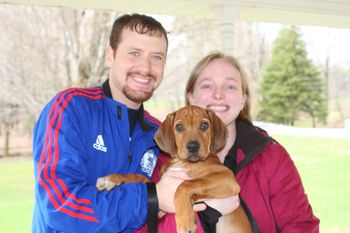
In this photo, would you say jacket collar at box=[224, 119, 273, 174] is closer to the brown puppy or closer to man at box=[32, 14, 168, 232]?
the brown puppy

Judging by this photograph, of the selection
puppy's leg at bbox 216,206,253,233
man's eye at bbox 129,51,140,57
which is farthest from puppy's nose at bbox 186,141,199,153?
man's eye at bbox 129,51,140,57

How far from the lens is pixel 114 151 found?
2389 mm

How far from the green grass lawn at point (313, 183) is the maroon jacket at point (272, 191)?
5126 mm

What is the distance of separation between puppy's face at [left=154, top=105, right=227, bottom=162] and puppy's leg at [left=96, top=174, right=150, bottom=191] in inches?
12.4

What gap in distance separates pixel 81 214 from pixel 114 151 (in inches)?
20.0

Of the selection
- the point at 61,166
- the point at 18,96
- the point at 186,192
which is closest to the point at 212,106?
the point at 186,192

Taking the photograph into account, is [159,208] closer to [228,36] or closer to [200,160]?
[200,160]

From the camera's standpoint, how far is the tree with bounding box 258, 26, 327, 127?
1611cm

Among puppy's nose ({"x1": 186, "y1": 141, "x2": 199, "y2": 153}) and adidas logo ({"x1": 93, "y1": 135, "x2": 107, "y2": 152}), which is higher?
adidas logo ({"x1": 93, "y1": 135, "x2": 107, "y2": 152})

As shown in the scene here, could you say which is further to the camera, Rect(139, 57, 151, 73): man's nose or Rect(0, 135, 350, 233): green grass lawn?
Rect(0, 135, 350, 233): green grass lawn

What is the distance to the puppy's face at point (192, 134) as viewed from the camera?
2.67m

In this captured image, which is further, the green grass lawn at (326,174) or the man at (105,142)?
the green grass lawn at (326,174)

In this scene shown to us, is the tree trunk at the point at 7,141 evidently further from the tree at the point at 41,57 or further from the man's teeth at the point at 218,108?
the man's teeth at the point at 218,108

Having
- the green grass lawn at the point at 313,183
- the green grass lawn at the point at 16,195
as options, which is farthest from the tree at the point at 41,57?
the green grass lawn at the point at 313,183
